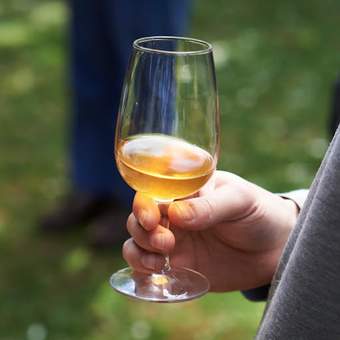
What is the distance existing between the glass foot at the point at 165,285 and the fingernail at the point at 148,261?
0.05 meters

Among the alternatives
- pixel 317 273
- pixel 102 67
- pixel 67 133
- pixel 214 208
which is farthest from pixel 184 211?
pixel 67 133

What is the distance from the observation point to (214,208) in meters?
1.62

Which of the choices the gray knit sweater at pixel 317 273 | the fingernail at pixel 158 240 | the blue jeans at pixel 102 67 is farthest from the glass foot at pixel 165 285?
the blue jeans at pixel 102 67

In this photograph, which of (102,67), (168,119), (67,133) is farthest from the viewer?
(67,133)

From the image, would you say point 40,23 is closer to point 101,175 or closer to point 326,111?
point 326,111

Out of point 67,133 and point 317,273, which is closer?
point 317,273

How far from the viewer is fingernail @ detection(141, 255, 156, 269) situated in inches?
65.0

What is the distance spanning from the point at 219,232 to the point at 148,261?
0.17 meters

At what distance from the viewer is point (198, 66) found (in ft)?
5.03

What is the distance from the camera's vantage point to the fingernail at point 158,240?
1572 mm

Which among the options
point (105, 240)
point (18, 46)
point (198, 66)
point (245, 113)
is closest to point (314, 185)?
point (198, 66)

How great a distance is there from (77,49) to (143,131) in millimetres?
2779

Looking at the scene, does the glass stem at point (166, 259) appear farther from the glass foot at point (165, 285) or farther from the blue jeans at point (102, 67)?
the blue jeans at point (102, 67)

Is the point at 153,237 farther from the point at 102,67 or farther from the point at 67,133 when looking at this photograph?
the point at 67,133
